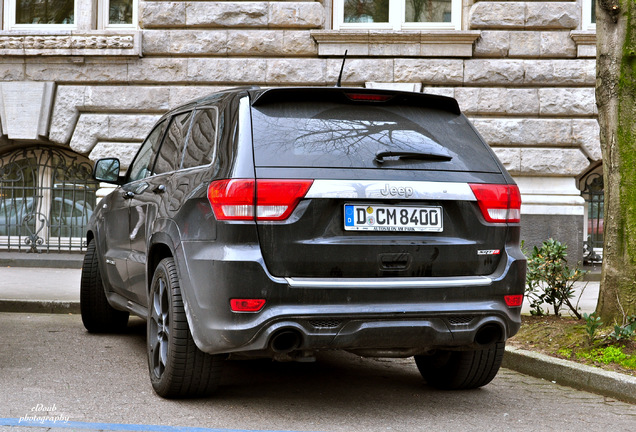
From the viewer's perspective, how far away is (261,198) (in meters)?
3.83

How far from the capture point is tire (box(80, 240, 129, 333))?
262 inches

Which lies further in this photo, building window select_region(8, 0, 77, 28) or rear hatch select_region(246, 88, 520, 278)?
building window select_region(8, 0, 77, 28)

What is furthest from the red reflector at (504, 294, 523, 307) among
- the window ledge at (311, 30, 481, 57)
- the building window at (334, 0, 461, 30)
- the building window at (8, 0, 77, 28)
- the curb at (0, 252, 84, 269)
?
the building window at (8, 0, 77, 28)

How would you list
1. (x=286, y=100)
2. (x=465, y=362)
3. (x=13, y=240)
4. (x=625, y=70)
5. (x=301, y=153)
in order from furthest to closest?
(x=13, y=240) → (x=625, y=70) → (x=465, y=362) → (x=286, y=100) → (x=301, y=153)

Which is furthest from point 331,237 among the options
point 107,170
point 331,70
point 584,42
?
point 584,42

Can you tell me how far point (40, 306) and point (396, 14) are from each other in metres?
6.91

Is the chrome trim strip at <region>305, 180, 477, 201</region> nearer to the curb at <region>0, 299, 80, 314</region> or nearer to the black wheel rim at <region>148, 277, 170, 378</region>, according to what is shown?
the black wheel rim at <region>148, 277, 170, 378</region>

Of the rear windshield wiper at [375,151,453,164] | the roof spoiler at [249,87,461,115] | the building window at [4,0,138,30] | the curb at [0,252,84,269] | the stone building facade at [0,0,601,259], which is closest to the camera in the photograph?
the rear windshield wiper at [375,151,453,164]

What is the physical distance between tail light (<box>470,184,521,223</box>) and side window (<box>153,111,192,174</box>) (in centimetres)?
182

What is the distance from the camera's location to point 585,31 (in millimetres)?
11164

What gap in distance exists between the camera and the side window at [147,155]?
563 cm

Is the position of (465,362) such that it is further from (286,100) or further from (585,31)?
(585,31)

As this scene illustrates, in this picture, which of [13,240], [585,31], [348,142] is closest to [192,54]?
[13,240]

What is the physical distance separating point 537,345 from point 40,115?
848cm
